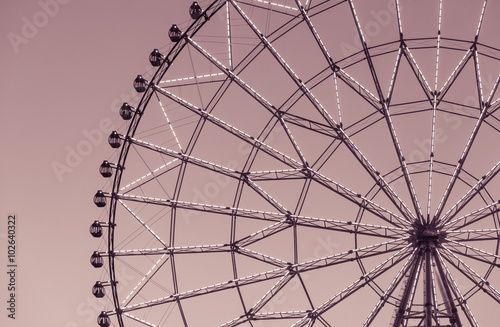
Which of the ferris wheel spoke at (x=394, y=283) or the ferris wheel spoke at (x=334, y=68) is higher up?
the ferris wheel spoke at (x=334, y=68)

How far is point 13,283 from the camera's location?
153ft

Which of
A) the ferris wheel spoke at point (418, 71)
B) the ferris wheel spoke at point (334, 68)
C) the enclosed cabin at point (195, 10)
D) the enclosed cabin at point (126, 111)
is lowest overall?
the enclosed cabin at point (126, 111)

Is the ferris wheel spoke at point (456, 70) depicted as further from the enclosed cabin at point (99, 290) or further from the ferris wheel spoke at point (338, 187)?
the enclosed cabin at point (99, 290)

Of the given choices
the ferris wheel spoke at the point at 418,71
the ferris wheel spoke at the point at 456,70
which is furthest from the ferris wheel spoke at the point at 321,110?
the ferris wheel spoke at the point at 456,70

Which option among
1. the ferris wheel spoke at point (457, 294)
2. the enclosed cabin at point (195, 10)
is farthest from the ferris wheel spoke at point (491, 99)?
the enclosed cabin at point (195, 10)

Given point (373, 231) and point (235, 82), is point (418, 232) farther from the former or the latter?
point (235, 82)

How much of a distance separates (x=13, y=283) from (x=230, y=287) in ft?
46.9

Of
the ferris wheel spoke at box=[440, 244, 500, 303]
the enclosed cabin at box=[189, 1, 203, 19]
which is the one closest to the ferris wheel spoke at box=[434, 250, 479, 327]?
the ferris wheel spoke at box=[440, 244, 500, 303]

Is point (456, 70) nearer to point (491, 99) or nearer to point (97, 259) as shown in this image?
point (491, 99)

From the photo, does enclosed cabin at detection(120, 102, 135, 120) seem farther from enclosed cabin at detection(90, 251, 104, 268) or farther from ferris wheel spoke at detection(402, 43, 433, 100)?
ferris wheel spoke at detection(402, 43, 433, 100)

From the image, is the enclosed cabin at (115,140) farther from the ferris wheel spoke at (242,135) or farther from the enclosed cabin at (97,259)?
the enclosed cabin at (97,259)

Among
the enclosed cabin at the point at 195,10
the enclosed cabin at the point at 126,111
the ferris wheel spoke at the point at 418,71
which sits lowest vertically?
the enclosed cabin at the point at 126,111

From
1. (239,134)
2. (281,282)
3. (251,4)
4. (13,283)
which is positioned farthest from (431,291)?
(13,283)

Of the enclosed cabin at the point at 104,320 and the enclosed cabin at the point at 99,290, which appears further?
the enclosed cabin at the point at 99,290
